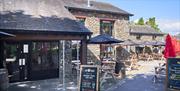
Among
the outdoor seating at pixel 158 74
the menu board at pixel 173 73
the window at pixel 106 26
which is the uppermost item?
the window at pixel 106 26

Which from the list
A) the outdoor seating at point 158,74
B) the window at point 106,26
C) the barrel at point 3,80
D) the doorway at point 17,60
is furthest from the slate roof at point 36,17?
the window at point 106,26

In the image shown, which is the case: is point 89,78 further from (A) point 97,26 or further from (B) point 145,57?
(B) point 145,57

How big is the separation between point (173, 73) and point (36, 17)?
9115 mm

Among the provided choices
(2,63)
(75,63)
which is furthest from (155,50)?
(2,63)

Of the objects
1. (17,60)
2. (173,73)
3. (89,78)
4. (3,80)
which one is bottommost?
(3,80)

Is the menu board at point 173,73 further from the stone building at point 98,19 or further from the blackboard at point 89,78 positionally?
the stone building at point 98,19

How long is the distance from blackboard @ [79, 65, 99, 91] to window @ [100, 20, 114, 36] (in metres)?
13.4

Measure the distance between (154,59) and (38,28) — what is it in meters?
22.4

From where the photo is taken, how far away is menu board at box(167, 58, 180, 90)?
32.0ft

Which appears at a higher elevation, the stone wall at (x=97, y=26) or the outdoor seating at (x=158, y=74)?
the stone wall at (x=97, y=26)

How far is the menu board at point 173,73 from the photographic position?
32.0ft

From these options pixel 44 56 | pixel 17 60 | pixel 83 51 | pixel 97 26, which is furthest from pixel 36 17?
pixel 97 26

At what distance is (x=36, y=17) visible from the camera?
52.6 feet

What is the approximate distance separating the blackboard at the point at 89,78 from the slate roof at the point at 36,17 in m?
5.30
